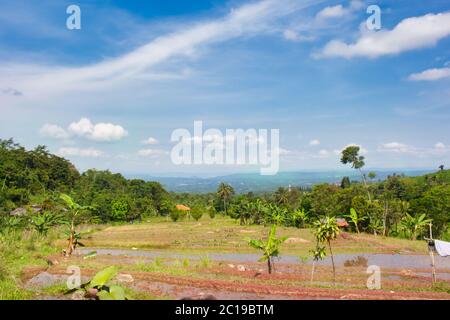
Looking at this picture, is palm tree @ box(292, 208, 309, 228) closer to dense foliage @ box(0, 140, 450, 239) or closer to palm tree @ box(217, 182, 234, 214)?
dense foliage @ box(0, 140, 450, 239)

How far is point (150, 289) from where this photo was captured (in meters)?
18.4

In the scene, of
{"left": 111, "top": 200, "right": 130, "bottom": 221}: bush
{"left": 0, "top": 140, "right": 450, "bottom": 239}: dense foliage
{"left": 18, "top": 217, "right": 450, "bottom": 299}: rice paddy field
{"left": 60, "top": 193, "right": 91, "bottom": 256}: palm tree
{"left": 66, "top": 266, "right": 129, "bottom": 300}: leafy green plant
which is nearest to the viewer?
{"left": 66, "top": 266, "right": 129, "bottom": 300}: leafy green plant

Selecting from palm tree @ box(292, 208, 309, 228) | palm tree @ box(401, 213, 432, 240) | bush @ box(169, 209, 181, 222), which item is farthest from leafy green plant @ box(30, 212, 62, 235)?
palm tree @ box(401, 213, 432, 240)

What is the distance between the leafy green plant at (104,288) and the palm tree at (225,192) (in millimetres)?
75653

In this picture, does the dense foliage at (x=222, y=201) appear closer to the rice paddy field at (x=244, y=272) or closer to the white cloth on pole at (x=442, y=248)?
the rice paddy field at (x=244, y=272)

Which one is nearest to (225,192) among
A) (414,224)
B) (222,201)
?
(222,201)

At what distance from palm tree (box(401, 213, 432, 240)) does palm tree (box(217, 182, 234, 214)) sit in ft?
148

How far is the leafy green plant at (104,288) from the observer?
11.2 metres

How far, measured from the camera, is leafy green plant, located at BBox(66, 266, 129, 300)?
11.2m

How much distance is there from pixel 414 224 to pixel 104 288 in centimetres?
4415

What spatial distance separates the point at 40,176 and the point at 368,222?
60681 mm

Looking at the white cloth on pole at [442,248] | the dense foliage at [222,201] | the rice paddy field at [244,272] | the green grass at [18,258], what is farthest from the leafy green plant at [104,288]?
the dense foliage at [222,201]
